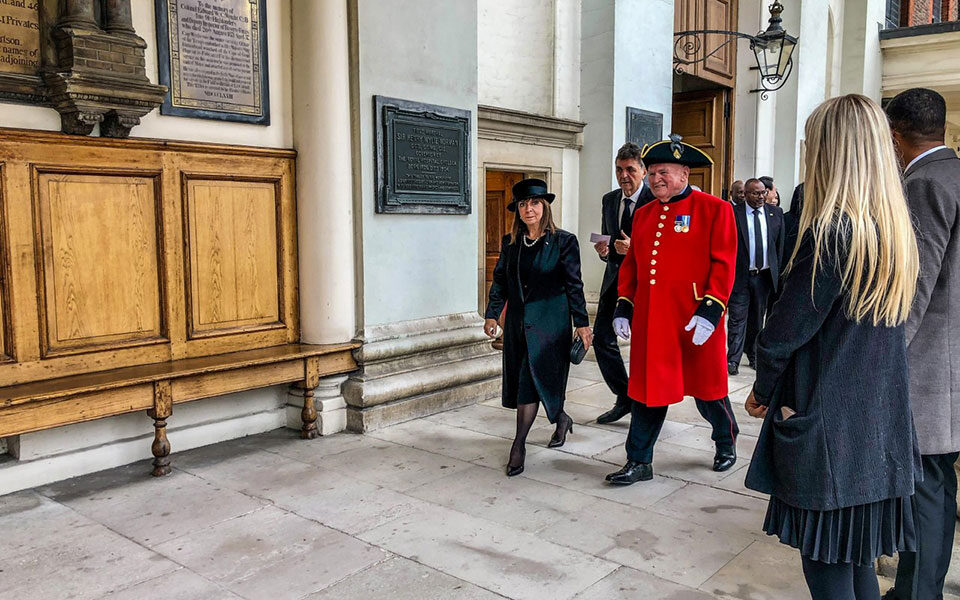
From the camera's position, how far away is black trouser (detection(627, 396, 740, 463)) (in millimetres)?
4422

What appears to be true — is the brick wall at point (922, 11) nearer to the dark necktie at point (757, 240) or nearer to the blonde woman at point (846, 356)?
the dark necktie at point (757, 240)

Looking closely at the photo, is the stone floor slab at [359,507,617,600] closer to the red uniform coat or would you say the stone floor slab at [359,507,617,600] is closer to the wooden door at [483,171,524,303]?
the red uniform coat

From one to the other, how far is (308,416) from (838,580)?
3.75m

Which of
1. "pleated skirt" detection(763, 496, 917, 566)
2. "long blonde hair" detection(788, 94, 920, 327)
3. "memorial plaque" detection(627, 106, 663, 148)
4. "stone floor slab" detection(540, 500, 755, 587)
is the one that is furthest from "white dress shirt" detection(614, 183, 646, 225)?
"memorial plaque" detection(627, 106, 663, 148)

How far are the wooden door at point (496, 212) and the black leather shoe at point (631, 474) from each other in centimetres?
400

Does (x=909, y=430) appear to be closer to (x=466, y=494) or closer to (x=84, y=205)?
(x=466, y=494)

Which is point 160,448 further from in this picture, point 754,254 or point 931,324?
point 754,254

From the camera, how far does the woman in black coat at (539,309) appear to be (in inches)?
185

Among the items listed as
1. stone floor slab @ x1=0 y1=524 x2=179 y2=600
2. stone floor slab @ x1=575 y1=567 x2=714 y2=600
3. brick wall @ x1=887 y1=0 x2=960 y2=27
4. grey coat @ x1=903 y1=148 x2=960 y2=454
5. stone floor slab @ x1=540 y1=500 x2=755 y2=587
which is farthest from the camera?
brick wall @ x1=887 y1=0 x2=960 y2=27

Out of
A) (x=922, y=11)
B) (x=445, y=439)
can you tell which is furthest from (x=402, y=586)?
(x=922, y=11)

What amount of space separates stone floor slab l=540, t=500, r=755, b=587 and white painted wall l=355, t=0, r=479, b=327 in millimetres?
2435

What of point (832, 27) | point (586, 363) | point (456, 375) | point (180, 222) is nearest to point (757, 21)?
point (832, 27)

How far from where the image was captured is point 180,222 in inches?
198

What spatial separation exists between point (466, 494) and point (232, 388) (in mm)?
1685
